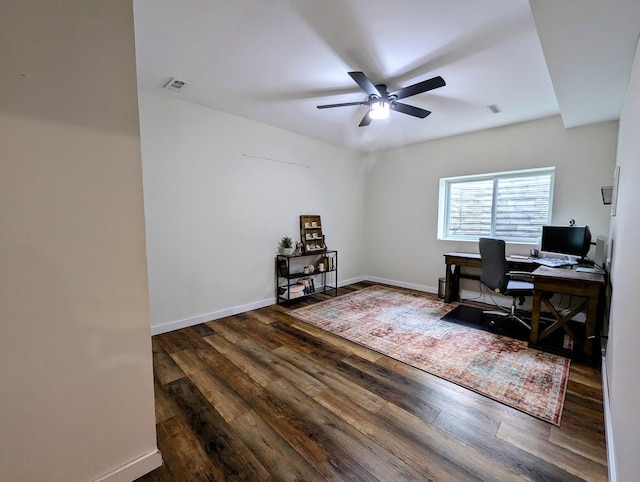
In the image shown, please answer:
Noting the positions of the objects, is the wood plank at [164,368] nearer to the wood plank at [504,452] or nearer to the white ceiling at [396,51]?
the wood plank at [504,452]

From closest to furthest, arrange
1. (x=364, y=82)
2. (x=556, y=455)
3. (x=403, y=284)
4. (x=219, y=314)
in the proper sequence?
(x=556, y=455)
(x=364, y=82)
(x=219, y=314)
(x=403, y=284)

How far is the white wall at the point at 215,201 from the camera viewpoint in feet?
9.46

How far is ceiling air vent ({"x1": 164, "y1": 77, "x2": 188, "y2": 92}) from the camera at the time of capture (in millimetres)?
2564

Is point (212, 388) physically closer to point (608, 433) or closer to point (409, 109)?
point (608, 433)

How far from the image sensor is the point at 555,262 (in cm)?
310

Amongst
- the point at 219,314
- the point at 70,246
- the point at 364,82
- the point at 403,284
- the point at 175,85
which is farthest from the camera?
the point at 403,284

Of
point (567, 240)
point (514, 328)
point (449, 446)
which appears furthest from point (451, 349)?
point (567, 240)

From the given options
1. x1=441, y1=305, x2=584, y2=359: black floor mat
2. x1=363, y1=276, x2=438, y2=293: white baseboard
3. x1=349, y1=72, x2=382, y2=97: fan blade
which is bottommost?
x1=441, y1=305, x2=584, y2=359: black floor mat

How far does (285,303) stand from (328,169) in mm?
2377

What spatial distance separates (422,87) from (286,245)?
259 cm

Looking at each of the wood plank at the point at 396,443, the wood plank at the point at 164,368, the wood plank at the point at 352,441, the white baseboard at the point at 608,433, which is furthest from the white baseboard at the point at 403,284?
the wood plank at the point at 164,368

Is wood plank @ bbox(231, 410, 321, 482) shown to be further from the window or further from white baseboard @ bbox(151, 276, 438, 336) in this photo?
the window

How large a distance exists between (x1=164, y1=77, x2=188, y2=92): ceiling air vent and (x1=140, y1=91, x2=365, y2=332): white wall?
18 cm

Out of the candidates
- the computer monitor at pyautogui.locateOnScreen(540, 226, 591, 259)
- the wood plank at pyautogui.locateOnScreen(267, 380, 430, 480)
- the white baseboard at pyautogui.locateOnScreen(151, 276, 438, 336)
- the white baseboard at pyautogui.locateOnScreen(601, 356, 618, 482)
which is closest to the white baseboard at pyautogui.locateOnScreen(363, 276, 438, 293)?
the white baseboard at pyautogui.locateOnScreen(151, 276, 438, 336)
